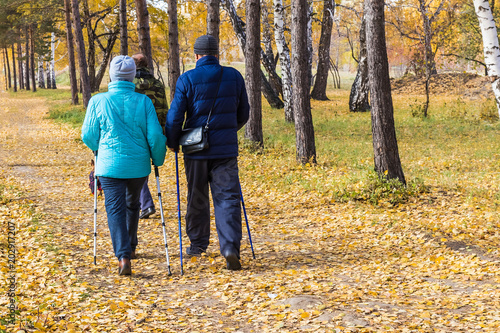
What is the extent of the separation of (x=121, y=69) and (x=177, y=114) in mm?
758

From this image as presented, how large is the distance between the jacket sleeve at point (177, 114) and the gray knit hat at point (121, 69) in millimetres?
530

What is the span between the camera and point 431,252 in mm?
6516

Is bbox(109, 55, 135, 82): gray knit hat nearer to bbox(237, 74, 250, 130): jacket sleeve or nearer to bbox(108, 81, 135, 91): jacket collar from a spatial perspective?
bbox(108, 81, 135, 91): jacket collar

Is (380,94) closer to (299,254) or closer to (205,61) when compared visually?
(299,254)

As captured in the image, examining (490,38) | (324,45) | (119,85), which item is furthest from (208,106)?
(324,45)

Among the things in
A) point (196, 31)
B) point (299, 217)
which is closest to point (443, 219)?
point (299, 217)

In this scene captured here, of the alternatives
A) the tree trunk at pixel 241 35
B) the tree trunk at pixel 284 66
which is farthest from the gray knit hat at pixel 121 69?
the tree trunk at pixel 241 35

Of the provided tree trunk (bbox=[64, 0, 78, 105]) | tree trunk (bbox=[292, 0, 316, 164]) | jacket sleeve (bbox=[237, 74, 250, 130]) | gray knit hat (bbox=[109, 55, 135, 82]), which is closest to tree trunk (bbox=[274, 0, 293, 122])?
tree trunk (bbox=[292, 0, 316, 164])

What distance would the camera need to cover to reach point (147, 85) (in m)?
7.27

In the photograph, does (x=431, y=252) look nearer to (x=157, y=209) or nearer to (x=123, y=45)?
(x=157, y=209)

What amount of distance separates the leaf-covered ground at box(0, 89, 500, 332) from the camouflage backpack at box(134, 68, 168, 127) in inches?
72.0

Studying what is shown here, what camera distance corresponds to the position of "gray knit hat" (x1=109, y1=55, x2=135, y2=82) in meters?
5.61

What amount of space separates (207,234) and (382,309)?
239 centimetres

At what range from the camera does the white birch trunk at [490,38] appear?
1156 cm
